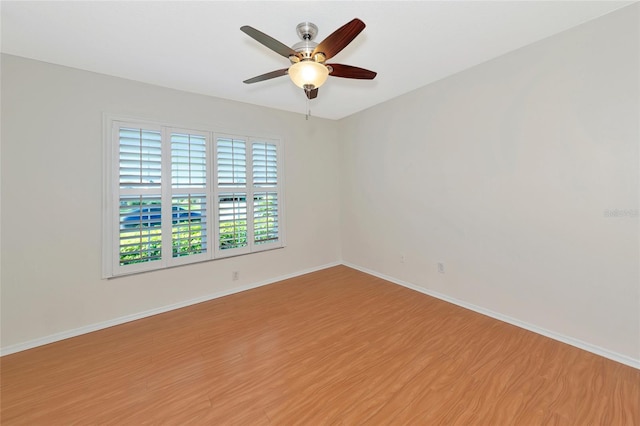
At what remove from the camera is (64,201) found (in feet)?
7.88

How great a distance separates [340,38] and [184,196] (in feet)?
8.03

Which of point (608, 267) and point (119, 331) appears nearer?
point (608, 267)

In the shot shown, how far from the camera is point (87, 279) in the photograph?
8.23 ft

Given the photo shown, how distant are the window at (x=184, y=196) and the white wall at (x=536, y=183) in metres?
2.00

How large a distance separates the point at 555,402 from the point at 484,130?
2298 mm

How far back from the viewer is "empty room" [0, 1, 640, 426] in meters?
1.70

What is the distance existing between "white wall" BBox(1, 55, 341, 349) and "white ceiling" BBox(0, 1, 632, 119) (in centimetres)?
24

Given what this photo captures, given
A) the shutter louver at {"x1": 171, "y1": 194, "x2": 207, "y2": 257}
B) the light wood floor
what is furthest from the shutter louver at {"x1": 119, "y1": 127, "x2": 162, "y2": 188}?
the light wood floor

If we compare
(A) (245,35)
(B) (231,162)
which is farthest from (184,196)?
→ (A) (245,35)

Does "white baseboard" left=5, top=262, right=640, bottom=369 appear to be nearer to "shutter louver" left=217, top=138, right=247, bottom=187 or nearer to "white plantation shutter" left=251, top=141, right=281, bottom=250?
"white plantation shutter" left=251, top=141, right=281, bottom=250

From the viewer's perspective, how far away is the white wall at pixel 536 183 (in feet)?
6.15

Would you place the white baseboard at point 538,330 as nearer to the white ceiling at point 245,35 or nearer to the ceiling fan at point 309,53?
the white ceiling at point 245,35

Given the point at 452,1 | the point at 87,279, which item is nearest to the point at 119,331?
the point at 87,279

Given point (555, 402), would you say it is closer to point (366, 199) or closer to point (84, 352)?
point (366, 199)
